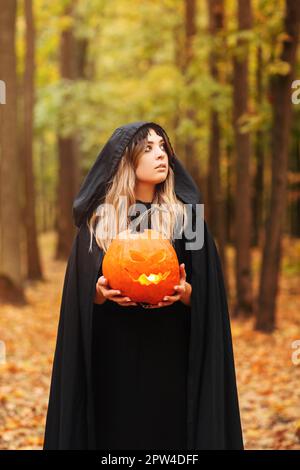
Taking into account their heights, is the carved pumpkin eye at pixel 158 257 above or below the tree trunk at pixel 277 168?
below

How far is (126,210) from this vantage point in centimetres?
366

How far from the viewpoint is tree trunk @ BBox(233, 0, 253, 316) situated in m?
12.4

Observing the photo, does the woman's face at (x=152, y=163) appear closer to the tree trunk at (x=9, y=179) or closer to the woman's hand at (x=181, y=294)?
the woman's hand at (x=181, y=294)

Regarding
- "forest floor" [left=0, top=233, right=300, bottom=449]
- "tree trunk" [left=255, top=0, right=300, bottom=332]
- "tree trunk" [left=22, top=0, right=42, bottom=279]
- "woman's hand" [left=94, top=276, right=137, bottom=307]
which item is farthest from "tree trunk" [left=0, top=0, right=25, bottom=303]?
"woman's hand" [left=94, top=276, right=137, bottom=307]

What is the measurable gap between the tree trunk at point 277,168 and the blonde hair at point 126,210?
21.9 ft

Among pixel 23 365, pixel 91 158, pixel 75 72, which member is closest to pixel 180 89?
pixel 23 365

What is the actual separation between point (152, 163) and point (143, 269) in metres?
0.60

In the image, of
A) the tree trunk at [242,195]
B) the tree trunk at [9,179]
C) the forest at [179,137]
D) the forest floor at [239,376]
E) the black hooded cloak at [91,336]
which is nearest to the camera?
the black hooded cloak at [91,336]

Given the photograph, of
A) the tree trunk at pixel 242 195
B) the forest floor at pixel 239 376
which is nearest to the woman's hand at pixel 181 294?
the forest floor at pixel 239 376

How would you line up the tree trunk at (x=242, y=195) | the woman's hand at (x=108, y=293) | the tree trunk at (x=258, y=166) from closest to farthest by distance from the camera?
the woman's hand at (x=108, y=293), the tree trunk at (x=242, y=195), the tree trunk at (x=258, y=166)

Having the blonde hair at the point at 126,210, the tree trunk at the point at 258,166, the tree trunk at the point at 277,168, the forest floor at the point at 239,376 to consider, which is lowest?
the forest floor at the point at 239,376

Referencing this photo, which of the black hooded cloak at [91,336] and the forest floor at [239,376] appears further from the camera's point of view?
the forest floor at [239,376]

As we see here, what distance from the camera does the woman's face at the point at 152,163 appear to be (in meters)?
3.62

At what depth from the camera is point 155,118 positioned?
14961 millimetres
